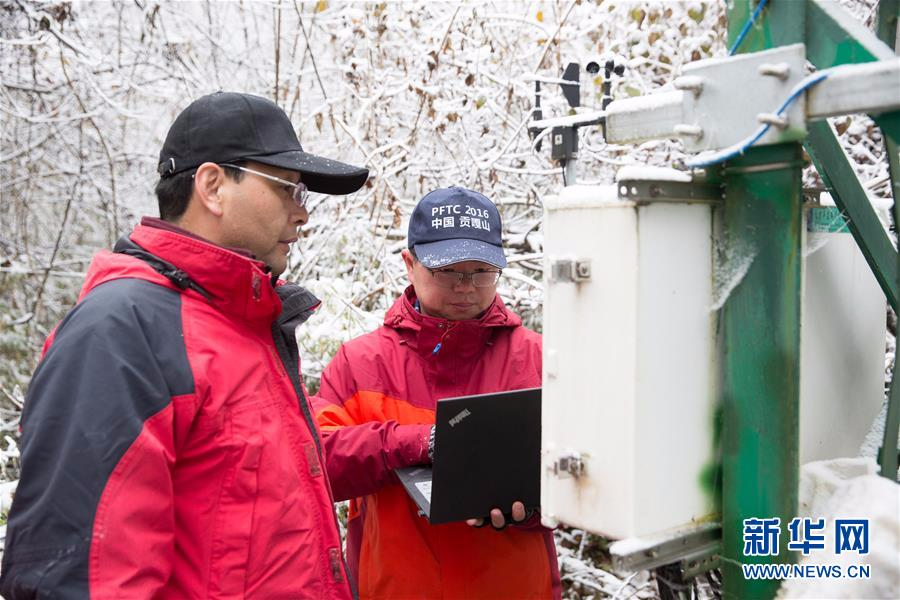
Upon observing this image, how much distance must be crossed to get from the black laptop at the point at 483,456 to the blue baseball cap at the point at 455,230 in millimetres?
560

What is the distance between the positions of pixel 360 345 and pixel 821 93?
5.05ft

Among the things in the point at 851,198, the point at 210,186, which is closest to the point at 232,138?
the point at 210,186

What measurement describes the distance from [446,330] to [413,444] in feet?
1.19

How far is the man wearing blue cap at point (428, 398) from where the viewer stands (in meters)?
2.12

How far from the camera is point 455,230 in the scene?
2.34 m

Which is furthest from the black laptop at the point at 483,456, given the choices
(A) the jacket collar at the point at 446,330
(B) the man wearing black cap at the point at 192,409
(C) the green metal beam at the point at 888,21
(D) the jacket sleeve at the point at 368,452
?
(C) the green metal beam at the point at 888,21

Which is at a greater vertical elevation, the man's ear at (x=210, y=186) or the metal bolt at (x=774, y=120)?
the metal bolt at (x=774, y=120)

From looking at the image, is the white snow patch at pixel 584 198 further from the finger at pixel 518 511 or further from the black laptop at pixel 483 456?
the finger at pixel 518 511

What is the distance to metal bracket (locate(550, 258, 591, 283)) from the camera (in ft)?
4.13

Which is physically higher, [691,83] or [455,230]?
[691,83]

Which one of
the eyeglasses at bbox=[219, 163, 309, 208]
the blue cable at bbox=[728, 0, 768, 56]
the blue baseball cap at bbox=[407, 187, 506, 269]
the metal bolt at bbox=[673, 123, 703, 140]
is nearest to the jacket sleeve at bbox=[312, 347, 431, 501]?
the blue baseball cap at bbox=[407, 187, 506, 269]

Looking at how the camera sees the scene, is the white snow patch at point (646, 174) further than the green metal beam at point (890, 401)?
No

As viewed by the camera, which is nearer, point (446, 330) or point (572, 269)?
point (572, 269)

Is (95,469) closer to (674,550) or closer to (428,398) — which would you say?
(674,550)
